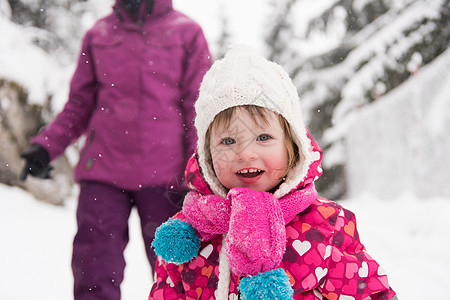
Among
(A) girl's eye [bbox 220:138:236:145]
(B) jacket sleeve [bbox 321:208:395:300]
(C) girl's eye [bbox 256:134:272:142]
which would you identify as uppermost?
(C) girl's eye [bbox 256:134:272:142]

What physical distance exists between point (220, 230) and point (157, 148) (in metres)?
0.68

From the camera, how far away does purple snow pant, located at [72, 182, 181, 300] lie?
1.68 metres

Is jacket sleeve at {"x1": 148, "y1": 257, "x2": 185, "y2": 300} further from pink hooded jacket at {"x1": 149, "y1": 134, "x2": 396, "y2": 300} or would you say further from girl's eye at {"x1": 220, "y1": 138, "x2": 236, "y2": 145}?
girl's eye at {"x1": 220, "y1": 138, "x2": 236, "y2": 145}

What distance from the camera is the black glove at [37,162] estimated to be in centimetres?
180

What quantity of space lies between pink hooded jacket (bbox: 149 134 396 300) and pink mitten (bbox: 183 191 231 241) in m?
0.07

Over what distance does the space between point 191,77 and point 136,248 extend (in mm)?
2752

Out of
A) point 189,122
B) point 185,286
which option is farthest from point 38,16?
point 185,286

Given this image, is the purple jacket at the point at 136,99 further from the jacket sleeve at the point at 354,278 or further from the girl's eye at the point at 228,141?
the jacket sleeve at the point at 354,278

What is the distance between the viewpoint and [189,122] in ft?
6.21

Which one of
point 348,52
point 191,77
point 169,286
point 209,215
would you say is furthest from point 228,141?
point 348,52

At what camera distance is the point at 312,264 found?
1.21 meters

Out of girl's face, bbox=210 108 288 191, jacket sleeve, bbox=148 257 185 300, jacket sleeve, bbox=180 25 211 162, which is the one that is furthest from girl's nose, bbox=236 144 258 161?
jacket sleeve, bbox=180 25 211 162

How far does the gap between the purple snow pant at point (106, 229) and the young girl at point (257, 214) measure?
38cm

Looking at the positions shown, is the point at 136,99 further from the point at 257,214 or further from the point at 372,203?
the point at 372,203
